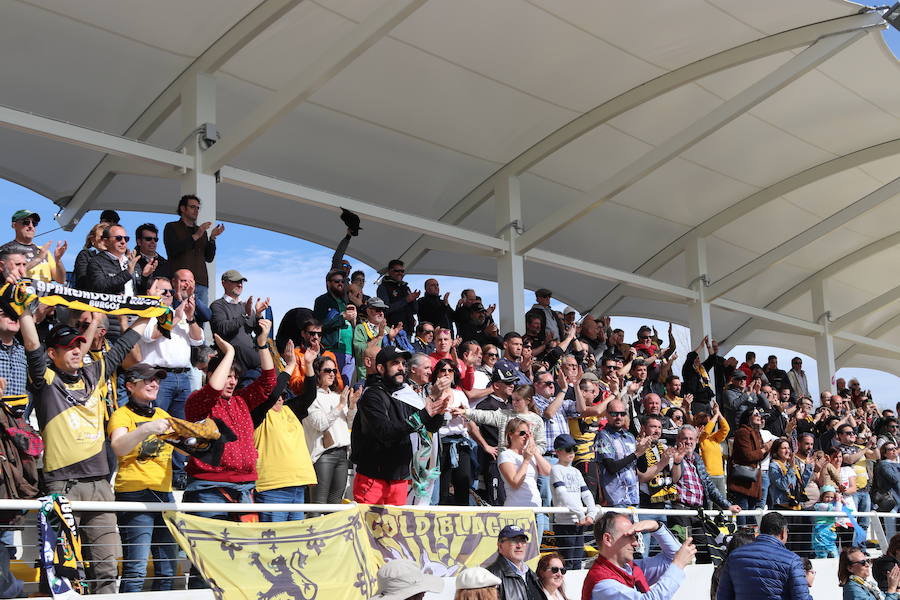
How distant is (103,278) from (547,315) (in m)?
7.26

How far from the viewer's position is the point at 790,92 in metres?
13.9

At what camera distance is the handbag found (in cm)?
1089

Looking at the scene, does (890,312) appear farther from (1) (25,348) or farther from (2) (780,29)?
(1) (25,348)

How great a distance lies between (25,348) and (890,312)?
21823 millimetres

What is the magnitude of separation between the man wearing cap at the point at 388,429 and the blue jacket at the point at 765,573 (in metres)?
2.12

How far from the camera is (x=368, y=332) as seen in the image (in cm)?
1030

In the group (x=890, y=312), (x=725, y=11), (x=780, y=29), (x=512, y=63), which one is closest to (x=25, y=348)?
(x=512, y=63)

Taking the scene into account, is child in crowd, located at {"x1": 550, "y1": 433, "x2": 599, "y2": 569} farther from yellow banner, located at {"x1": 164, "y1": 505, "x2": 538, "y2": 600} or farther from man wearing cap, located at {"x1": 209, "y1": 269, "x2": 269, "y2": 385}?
man wearing cap, located at {"x1": 209, "y1": 269, "x2": 269, "y2": 385}

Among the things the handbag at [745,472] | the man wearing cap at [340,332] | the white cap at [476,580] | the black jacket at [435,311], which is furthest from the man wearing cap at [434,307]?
the white cap at [476,580]

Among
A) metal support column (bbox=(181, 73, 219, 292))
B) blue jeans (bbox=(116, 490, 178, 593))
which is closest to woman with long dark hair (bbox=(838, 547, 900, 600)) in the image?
blue jeans (bbox=(116, 490, 178, 593))

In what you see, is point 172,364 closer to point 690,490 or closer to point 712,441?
point 690,490

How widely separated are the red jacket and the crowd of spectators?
14 millimetres

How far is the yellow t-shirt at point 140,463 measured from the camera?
5.99m

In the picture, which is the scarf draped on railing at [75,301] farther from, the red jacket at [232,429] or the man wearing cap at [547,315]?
the man wearing cap at [547,315]
